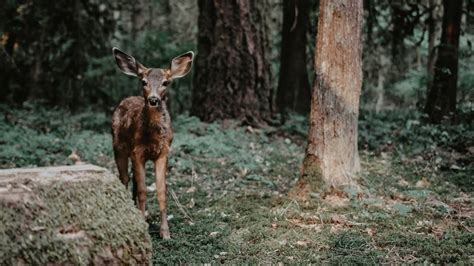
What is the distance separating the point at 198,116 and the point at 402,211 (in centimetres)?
777

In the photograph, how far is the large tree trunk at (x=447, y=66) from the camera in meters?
13.5

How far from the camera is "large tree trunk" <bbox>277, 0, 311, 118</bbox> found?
16875 mm

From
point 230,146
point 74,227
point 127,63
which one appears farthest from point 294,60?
point 74,227

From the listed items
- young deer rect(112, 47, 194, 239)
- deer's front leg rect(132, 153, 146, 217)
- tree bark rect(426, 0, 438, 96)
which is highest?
tree bark rect(426, 0, 438, 96)

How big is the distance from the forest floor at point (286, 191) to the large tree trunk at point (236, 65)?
21.8 inches

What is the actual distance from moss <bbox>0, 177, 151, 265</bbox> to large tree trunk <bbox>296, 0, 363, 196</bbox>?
339cm

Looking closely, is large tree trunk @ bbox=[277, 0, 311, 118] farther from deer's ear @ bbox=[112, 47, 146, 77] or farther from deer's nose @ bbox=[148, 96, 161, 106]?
deer's nose @ bbox=[148, 96, 161, 106]

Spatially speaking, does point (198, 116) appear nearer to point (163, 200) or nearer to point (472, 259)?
point (163, 200)

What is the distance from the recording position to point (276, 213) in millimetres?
6953

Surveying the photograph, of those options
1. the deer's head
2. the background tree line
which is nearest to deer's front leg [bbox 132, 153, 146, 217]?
the deer's head

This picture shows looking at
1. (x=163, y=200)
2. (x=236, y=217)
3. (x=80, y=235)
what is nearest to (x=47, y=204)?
(x=80, y=235)

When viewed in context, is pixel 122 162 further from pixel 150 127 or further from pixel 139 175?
pixel 150 127

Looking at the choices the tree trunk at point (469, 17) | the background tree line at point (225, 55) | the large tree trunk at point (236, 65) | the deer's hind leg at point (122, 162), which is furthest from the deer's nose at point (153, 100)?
the tree trunk at point (469, 17)

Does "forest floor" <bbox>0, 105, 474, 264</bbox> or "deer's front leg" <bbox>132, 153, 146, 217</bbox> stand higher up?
"deer's front leg" <bbox>132, 153, 146, 217</bbox>
